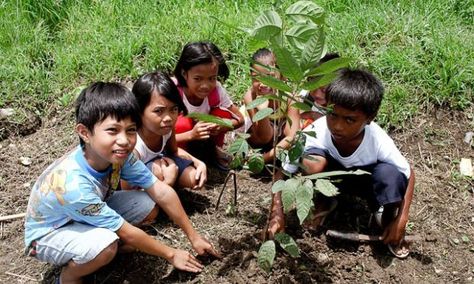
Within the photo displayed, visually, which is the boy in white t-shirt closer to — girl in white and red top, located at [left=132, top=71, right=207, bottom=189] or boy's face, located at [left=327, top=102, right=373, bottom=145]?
boy's face, located at [left=327, top=102, right=373, bottom=145]

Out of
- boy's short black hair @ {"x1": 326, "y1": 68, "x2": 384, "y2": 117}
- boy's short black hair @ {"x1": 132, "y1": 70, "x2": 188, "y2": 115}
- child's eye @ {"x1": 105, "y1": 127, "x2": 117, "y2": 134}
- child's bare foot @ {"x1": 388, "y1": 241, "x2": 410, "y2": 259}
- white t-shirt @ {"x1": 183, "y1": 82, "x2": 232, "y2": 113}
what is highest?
boy's short black hair @ {"x1": 326, "y1": 68, "x2": 384, "y2": 117}

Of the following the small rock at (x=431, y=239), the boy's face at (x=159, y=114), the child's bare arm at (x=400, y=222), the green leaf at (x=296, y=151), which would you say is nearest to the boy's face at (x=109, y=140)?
the boy's face at (x=159, y=114)

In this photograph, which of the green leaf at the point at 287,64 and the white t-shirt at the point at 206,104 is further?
the white t-shirt at the point at 206,104

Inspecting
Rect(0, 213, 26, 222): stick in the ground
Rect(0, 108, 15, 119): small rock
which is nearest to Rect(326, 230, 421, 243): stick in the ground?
Rect(0, 213, 26, 222): stick in the ground

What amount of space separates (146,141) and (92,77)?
50.6 inches

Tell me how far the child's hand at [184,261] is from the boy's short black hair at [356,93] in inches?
36.1

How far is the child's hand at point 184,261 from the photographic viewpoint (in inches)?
93.7

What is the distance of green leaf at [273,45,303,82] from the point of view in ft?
5.91

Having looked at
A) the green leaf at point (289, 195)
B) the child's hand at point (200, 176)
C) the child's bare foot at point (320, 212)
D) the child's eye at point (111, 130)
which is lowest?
the child's bare foot at point (320, 212)

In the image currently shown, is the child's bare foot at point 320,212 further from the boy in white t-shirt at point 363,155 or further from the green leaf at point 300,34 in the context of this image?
the green leaf at point 300,34

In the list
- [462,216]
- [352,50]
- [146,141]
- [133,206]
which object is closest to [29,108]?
[146,141]

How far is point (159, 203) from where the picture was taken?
252 cm

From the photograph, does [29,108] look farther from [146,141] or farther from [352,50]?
[352,50]

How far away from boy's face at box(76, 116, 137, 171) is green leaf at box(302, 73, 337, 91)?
747 mm
